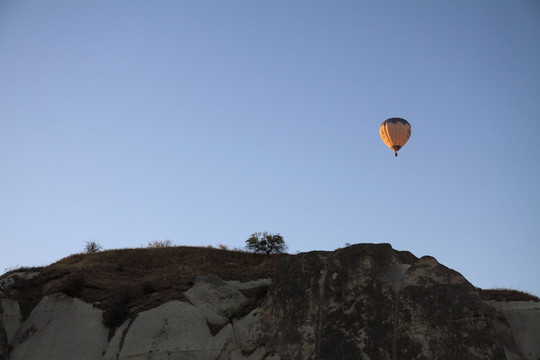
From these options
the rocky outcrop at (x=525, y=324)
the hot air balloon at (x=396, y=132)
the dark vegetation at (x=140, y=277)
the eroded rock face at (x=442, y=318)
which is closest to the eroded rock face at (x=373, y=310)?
the eroded rock face at (x=442, y=318)

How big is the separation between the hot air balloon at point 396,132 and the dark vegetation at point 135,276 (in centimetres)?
1471

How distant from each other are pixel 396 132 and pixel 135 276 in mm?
21810

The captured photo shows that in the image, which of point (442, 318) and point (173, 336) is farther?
point (173, 336)

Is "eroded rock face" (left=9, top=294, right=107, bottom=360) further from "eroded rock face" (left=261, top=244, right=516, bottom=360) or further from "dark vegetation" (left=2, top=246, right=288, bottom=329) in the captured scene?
"eroded rock face" (left=261, top=244, right=516, bottom=360)

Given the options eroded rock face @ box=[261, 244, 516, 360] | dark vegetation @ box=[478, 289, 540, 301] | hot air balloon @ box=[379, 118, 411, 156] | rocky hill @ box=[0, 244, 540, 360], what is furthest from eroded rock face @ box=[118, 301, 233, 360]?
hot air balloon @ box=[379, 118, 411, 156]

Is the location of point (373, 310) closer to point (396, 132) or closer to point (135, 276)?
point (135, 276)

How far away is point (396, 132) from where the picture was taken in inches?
1650

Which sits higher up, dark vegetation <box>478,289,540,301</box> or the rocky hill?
dark vegetation <box>478,289,540,301</box>

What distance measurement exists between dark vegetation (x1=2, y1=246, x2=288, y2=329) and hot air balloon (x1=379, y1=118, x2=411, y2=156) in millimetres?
14713

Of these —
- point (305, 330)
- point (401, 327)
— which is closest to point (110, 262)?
point (305, 330)

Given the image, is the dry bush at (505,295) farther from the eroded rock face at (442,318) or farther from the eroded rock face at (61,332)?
the eroded rock face at (61,332)

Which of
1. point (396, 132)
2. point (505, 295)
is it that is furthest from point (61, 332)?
point (396, 132)

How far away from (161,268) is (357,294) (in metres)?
13.1

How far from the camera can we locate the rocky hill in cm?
1814
